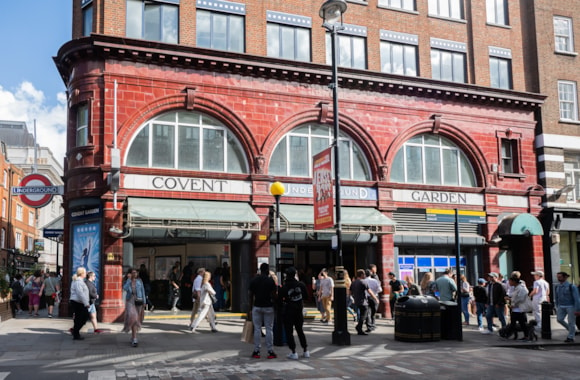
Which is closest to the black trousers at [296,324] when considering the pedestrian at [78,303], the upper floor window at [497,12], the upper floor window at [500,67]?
the pedestrian at [78,303]

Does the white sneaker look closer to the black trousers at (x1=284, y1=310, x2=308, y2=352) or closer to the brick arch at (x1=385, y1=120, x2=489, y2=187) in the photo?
the black trousers at (x1=284, y1=310, x2=308, y2=352)

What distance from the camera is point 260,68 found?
20953mm

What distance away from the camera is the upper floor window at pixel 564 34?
2703cm

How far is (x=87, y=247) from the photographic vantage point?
741 inches

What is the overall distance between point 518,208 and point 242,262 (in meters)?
12.6

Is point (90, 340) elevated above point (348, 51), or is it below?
below

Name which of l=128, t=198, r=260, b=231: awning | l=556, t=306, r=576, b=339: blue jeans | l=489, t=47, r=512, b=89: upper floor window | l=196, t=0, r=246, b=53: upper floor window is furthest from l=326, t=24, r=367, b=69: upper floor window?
l=556, t=306, r=576, b=339: blue jeans

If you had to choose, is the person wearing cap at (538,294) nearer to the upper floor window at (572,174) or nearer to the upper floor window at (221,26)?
the upper floor window at (572,174)

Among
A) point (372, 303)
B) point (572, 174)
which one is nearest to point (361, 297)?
point (372, 303)

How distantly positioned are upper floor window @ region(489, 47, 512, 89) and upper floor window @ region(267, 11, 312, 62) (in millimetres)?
8797

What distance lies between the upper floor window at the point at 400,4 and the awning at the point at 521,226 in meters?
9.83

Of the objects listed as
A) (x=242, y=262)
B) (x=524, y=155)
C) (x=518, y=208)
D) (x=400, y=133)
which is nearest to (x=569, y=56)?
(x=524, y=155)

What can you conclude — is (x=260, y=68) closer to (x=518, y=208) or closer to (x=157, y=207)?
(x=157, y=207)

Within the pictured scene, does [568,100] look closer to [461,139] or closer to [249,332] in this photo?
[461,139]
